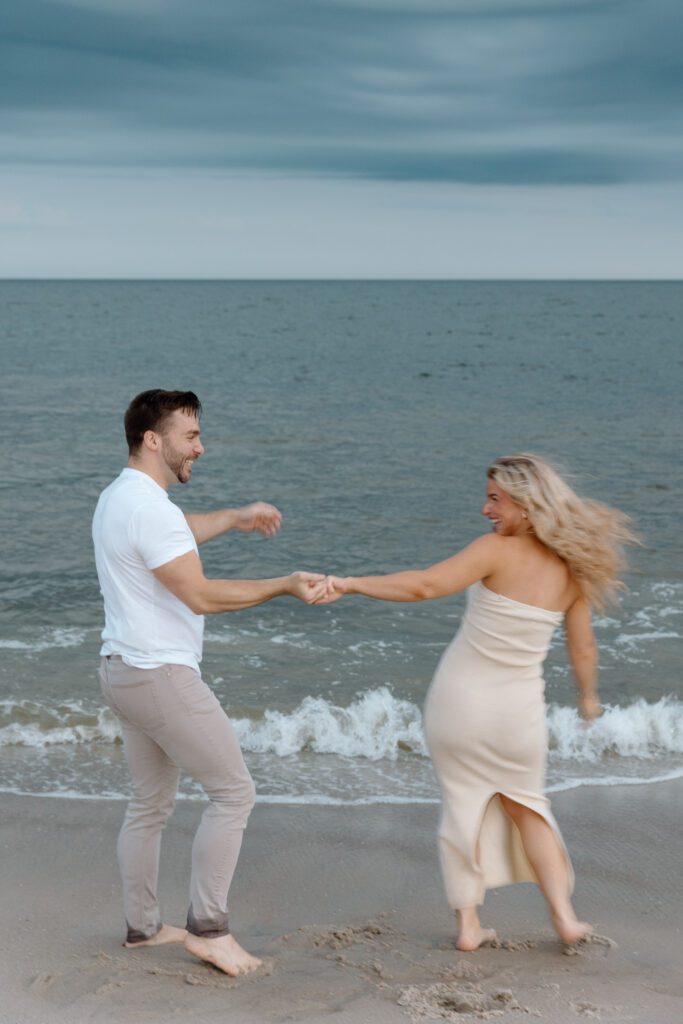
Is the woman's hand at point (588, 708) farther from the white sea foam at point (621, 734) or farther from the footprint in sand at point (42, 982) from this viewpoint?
the white sea foam at point (621, 734)

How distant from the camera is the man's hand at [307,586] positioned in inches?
165

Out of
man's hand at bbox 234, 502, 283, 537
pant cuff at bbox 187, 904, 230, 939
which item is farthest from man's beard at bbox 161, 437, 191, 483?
pant cuff at bbox 187, 904, 230, 939

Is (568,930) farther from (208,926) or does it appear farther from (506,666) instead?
(208,926)

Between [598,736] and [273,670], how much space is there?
269 cm

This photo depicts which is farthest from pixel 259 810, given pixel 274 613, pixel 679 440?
pixel 679 440

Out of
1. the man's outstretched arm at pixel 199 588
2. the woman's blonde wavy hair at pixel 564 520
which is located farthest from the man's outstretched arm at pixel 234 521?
the woman's blonde wavy hair at pixel 564 520

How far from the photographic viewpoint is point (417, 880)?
203 inches

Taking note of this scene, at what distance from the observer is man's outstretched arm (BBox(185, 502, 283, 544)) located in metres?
4.63

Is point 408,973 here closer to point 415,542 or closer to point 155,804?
point 155,804

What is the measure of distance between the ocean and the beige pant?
2042 mm

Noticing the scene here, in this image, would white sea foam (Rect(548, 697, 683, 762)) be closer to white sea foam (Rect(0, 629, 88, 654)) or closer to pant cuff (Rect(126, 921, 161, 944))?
pant cuff (Rect(126, 921, 161, 944))

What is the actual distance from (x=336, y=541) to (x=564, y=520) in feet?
31.4

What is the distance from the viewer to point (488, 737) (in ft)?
13.9

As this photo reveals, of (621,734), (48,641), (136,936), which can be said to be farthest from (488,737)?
(48,641)
